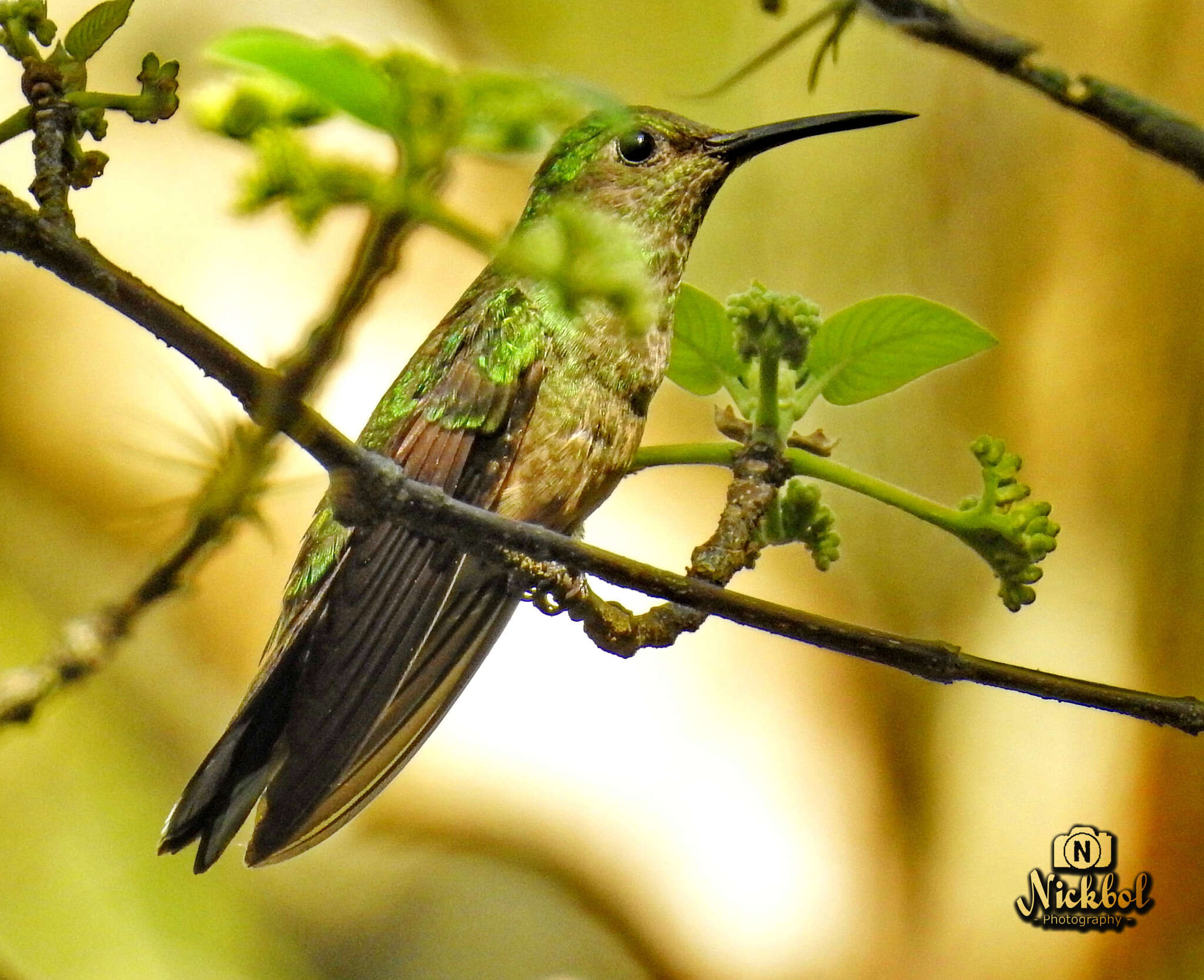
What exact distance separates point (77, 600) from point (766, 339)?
5.22 ft

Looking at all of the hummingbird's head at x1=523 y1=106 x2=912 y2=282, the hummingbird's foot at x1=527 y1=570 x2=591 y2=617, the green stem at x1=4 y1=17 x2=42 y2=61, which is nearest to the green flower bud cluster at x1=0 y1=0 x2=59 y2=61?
the green stem at x1=4 y1=17 x2=42 y2=61

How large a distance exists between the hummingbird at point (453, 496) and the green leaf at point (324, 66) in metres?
0.50

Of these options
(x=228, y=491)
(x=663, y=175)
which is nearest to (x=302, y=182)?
(x=228, y=491)

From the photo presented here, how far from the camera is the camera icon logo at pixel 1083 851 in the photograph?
1231 mm

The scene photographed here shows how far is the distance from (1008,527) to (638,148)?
0.58 metres

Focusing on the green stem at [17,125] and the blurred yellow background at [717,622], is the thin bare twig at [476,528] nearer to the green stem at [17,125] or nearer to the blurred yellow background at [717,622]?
the green stem at [17,125]

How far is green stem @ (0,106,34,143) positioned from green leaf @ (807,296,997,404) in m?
0.43

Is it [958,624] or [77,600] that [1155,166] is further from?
[77,600]

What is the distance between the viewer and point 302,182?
215 mm

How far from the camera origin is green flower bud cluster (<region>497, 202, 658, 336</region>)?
0.68 feet

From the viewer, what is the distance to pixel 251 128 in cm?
Answer: 24

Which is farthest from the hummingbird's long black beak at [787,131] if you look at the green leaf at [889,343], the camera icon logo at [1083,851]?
the camera icon logo at [1083,851]

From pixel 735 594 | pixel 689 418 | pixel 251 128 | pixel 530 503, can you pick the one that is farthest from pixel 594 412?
pixel 689 418

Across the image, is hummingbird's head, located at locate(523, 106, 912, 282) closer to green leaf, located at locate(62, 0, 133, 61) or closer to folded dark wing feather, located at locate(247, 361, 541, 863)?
folded dark wing feather, located at locate(247, 361, 541, 863)
